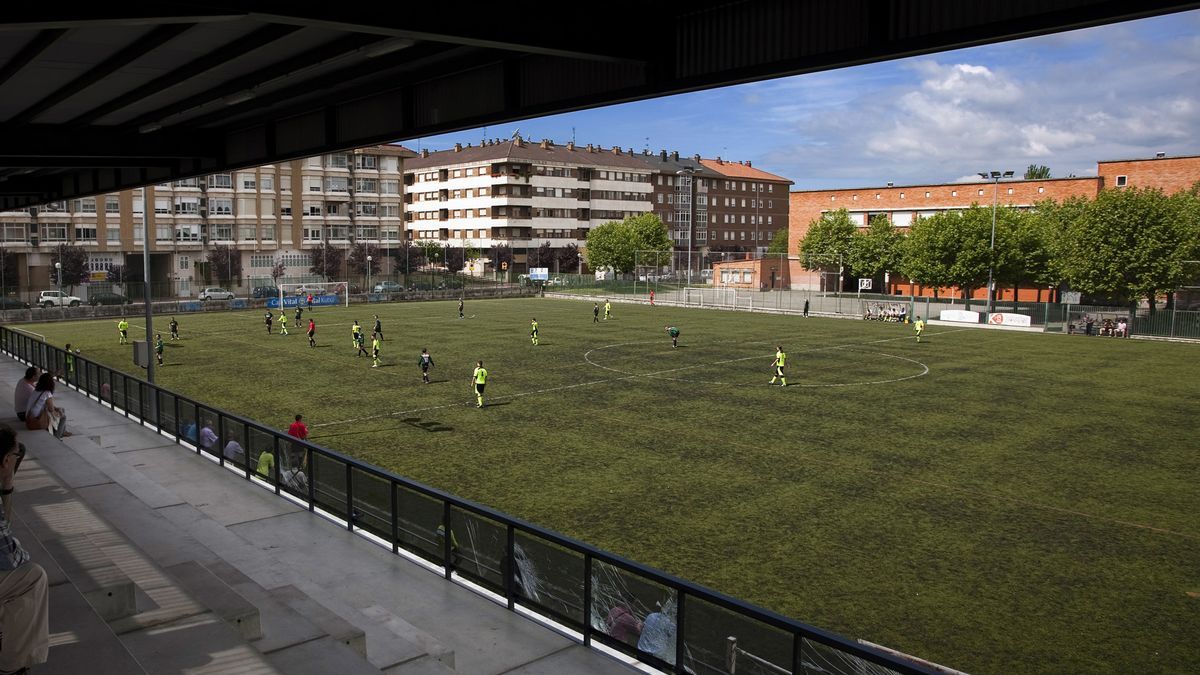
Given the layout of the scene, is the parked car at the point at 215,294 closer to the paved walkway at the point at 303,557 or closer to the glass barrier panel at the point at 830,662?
the paved walkway at the point at 303,557

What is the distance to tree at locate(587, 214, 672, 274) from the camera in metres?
103

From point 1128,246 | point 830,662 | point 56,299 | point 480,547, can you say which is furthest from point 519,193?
point 830,662

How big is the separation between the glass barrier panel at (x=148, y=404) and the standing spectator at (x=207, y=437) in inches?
110

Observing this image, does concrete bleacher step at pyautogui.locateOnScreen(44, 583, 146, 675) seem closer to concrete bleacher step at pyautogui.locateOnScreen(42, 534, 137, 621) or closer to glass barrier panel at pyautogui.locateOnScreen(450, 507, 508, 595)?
concrete bleacher step at pyautogui.locateOnScreen(42, 534, 137, 621)

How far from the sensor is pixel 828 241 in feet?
281

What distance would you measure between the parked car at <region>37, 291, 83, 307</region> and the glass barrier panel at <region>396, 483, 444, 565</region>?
63282mm

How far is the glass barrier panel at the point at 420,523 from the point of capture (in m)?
10.5

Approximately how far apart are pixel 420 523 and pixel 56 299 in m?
65.7

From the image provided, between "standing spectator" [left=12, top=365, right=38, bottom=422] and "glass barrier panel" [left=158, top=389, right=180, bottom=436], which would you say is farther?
"glass barrier panel" [left=158, top=389, right=180, bottom=436]

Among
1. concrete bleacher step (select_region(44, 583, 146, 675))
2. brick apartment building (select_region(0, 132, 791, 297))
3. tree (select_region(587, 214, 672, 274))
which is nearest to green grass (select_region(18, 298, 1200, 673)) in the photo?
concrete bleacher step (select_region(44, 583, 146, 675))

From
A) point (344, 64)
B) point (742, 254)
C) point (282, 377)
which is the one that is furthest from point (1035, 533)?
point (742, 254)

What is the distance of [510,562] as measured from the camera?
934cm

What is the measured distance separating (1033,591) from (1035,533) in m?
3.03

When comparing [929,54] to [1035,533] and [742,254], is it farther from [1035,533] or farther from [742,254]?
[742,254]
